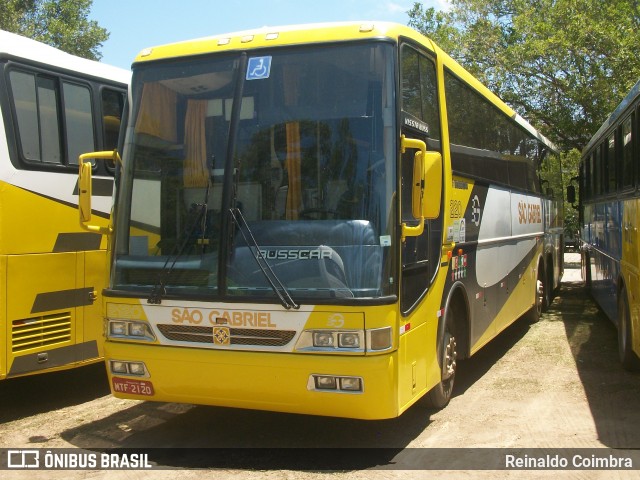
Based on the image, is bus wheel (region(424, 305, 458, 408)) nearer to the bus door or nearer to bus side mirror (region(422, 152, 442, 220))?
the bus door

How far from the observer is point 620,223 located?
27.0ft

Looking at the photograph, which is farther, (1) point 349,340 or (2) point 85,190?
(2) point 85,190

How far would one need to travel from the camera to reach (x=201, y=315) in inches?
208

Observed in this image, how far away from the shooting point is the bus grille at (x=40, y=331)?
6.55 meters

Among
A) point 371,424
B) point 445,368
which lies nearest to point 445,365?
point 445,368

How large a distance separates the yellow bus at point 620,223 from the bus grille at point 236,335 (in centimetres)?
375

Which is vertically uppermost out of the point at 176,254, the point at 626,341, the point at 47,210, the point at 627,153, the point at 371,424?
the point at 627,153

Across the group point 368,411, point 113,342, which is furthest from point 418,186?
point 113,342

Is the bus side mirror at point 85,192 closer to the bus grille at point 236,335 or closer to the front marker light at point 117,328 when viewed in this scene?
the front marker light at point 117,328

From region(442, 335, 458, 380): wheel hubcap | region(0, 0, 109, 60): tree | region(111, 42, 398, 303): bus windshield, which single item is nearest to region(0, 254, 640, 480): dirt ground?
region(442, 335, 458, 380): wheel hubcap

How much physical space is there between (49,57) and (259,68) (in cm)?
291

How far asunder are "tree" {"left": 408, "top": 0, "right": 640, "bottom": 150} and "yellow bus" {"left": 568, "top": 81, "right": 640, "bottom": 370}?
3657 mm

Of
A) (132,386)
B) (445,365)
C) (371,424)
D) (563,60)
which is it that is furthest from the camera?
(563,60)

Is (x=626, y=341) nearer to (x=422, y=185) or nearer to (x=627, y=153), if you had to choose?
(x=627, y=153)
